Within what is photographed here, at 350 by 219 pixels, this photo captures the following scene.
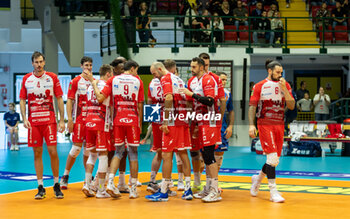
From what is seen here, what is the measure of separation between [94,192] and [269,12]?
1407 cm

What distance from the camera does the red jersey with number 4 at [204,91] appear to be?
835cm

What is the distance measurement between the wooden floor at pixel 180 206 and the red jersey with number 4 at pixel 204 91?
4.13 feet

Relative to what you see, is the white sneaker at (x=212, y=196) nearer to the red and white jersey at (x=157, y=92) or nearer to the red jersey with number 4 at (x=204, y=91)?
the red jersey with number 4 at (x=204, y=91)

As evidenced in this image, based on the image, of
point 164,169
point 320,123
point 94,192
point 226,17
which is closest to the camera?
point 164,169

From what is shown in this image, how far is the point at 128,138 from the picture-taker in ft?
28.1

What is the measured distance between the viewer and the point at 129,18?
19.9 meters

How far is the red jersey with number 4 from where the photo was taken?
329 inches

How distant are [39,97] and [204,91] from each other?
2510 millimetres

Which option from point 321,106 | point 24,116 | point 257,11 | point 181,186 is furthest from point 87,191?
point 257,11

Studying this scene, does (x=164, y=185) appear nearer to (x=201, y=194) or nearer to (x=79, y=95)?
(x=201, y=194)

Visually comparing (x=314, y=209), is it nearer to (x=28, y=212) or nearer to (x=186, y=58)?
(x=28, y=212)

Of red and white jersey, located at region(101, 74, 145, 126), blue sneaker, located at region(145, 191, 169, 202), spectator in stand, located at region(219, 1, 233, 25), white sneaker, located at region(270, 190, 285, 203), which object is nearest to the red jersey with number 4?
red and white jersey, located at region(101, 74, 145, 126)

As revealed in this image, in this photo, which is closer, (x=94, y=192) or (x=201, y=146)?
(x=201, y=146)

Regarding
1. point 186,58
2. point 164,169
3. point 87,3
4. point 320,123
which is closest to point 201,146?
point 164,169
